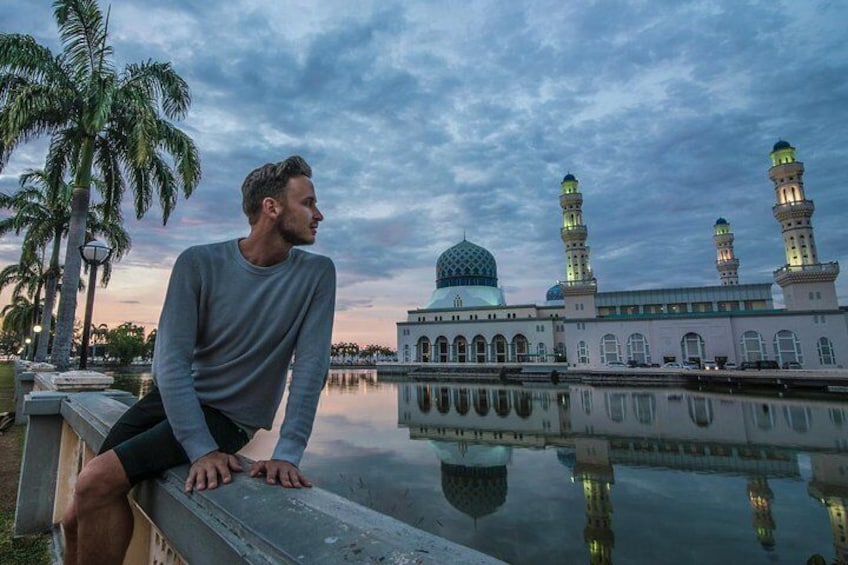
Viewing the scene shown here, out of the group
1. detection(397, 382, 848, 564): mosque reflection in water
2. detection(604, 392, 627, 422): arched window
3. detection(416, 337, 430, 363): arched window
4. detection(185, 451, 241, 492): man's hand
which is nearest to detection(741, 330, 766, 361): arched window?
detection(397, 382, 848, 564): mosque reflection in water

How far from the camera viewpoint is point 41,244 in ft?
62.6

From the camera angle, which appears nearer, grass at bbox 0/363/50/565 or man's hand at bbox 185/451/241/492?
man's hand at bbox 185/451/241/492

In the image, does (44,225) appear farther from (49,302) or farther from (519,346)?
(519,346)

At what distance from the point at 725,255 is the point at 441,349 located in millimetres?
39017

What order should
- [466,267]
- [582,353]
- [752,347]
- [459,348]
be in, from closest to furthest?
1. [752,347]
2. [582,353]
3. [459,348]
4. [466,267]

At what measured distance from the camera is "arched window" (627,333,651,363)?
47.5m

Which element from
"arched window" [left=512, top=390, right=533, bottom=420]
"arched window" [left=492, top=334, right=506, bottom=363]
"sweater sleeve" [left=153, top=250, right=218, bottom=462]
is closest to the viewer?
"sweater sleeve" [left=153, top=250, right=218, bottom=462]

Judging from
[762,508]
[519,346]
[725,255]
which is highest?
[725,255]

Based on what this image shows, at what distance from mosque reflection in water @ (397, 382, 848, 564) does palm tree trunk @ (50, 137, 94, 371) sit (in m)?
9.51

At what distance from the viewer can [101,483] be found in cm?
167

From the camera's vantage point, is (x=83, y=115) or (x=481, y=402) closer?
(x=83, y=115)

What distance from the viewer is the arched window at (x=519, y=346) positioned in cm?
5709

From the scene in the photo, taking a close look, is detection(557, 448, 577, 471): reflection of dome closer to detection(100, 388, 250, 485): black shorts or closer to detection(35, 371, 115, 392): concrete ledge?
detection(35, 371, 115, 392): concrete ledge

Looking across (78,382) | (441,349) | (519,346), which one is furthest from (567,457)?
(441,349)
